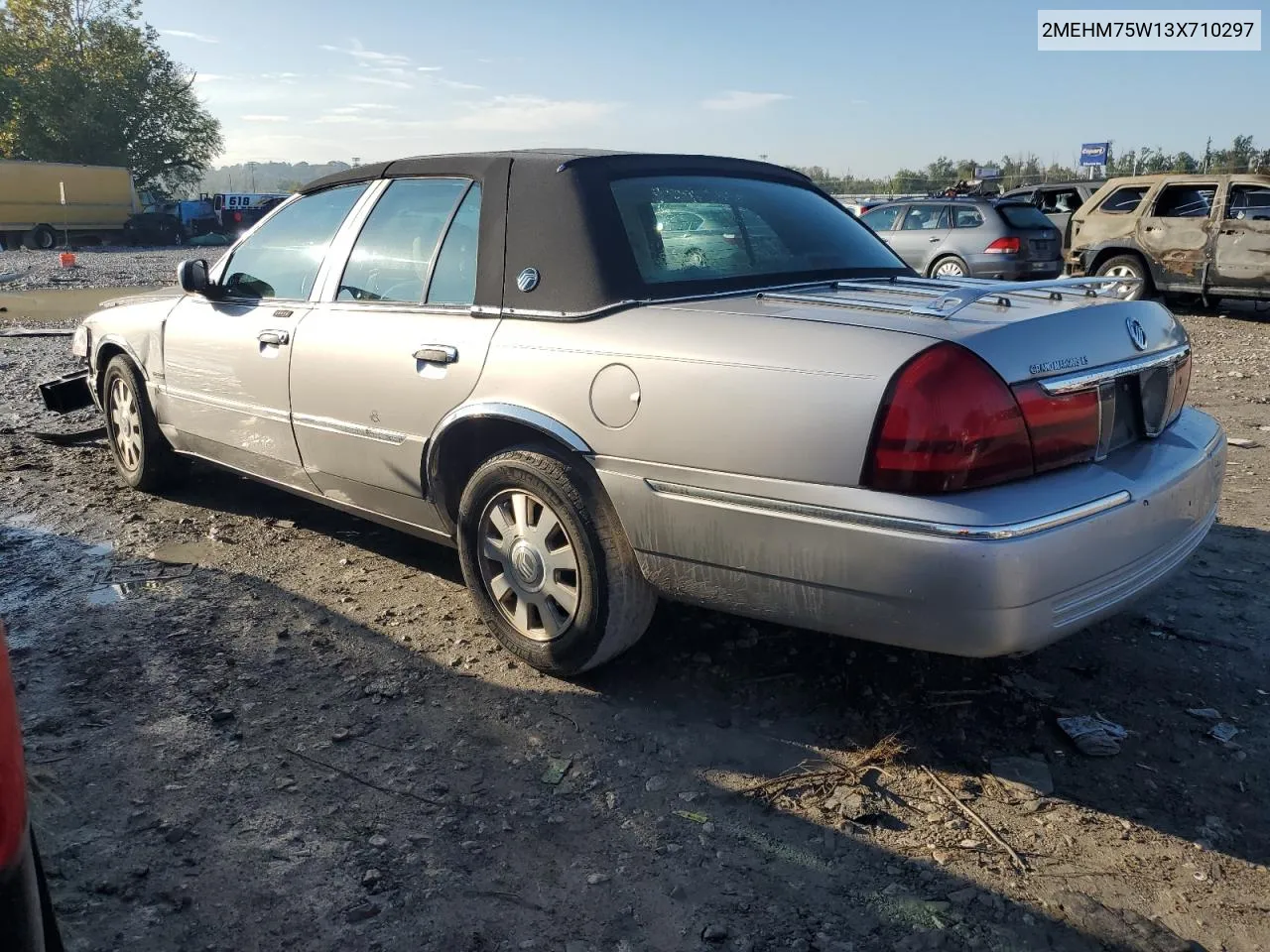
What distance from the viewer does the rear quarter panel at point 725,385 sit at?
2.48 meters

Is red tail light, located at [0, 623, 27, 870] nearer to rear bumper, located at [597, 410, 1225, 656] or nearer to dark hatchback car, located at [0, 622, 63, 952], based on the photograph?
dark hatchback car, located at [0, 622, 63, 952]

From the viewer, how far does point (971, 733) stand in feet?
9.73

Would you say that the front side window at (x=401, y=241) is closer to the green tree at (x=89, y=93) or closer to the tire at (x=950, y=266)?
the tire at (x=950, y=266)

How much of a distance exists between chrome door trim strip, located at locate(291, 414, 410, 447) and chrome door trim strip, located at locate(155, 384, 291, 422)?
0.39 feet

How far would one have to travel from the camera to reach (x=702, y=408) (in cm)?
268

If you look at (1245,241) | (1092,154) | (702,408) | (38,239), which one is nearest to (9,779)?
(702,408)

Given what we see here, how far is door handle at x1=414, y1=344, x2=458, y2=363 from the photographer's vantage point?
3359 mm

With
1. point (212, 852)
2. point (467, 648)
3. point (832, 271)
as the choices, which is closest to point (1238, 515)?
point (832, 271)

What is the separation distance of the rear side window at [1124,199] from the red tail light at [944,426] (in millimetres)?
12092

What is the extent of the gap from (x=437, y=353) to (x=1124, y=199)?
40.2ft

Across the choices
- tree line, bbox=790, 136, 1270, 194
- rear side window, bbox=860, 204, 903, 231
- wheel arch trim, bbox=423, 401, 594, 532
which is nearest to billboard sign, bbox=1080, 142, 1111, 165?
tree line, bbox=790, 136, 1270, 194

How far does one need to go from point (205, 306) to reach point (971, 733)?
12.2 feet

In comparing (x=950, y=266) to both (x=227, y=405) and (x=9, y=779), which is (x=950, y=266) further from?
(x=9, y=779)

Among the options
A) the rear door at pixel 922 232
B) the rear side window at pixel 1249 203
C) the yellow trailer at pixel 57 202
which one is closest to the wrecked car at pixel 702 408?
the rear side window at pixel 1249 203
